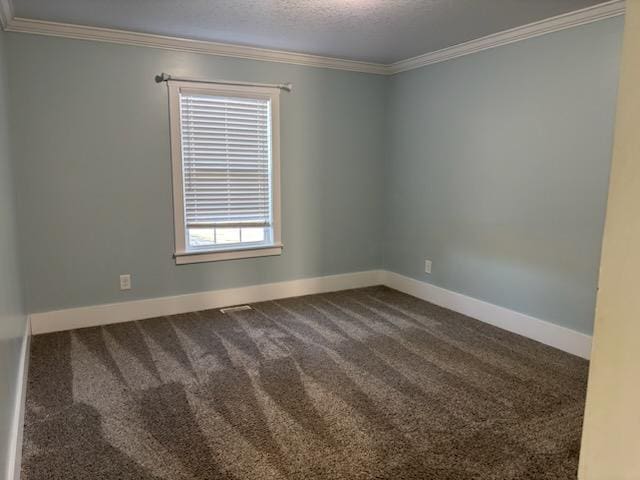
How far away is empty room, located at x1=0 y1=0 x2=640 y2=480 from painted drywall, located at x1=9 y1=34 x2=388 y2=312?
0.06ft

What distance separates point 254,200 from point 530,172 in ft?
7.85

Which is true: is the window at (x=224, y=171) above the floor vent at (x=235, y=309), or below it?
above

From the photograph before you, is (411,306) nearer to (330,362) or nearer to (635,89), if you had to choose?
(330,362)

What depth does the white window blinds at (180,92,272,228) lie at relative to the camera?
3971 millimetres

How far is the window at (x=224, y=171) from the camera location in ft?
12.9

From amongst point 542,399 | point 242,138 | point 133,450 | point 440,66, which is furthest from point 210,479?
point 440,66

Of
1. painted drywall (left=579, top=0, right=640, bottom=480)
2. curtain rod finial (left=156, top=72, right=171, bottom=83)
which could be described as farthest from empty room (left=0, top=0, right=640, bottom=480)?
painted drywall (left=579, top=0, right=640, bottom=480)

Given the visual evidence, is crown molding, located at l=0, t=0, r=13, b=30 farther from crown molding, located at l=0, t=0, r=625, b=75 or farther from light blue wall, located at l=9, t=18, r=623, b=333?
light blue wall, located at l=9, t=18, r=623, b=333

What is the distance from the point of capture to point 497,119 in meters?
3.68

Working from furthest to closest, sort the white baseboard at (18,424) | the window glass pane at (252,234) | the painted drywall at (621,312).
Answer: the window glass pane at (252,234) → the white baseboard at (18,424) → the painted drywall at (621,312)

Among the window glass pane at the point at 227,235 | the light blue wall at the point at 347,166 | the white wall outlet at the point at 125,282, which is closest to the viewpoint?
the light blue wall at the point at 347,166

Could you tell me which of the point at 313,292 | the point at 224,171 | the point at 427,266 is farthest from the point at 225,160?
the point at 427,266

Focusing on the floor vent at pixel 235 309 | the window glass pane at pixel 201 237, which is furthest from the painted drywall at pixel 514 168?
the window glass pane at pixel 201 237

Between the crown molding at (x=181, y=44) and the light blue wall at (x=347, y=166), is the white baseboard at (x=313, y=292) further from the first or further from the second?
the crown molding at (x=181, y=44)
